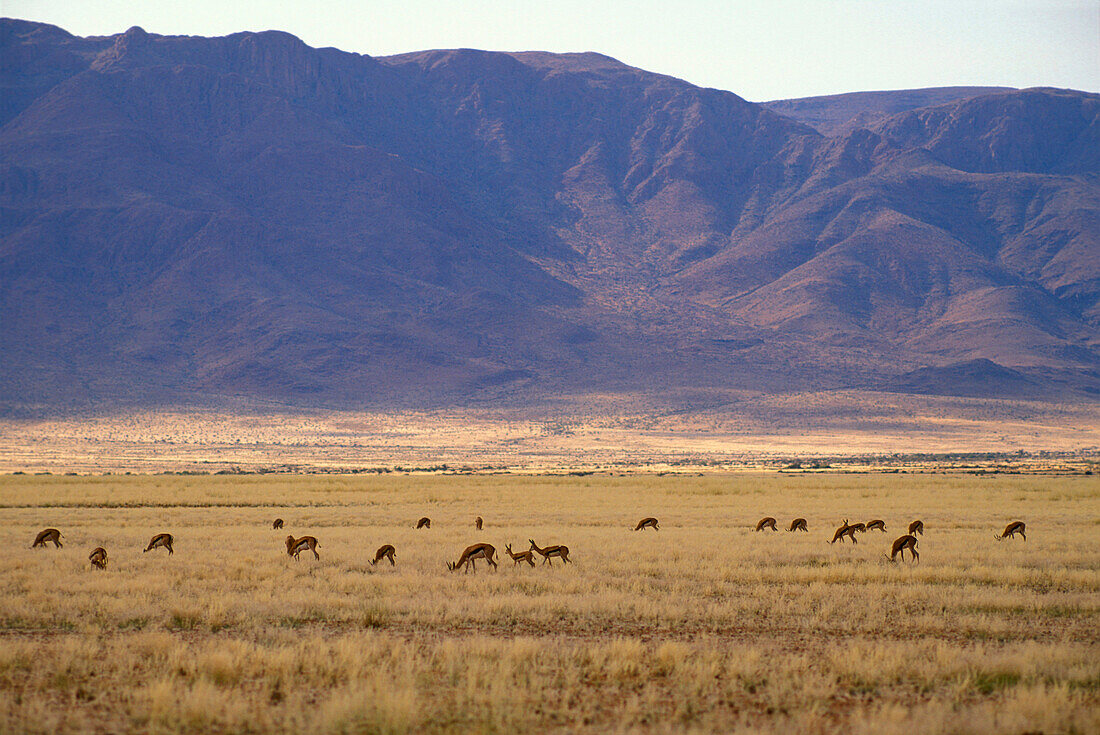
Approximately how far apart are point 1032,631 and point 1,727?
1128cm

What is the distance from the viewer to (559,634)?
1328 centimetres

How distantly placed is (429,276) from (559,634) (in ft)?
490

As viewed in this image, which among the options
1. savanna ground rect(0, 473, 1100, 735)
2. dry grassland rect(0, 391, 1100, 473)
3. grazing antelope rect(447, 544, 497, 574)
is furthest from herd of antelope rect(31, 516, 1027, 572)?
dry grassland rect(0, 391, 1100, 473)

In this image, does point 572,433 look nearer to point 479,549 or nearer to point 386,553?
point 386,553

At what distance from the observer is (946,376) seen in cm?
12700

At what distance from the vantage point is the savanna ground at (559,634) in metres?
9.55

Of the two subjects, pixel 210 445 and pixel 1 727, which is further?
pixel 210 445

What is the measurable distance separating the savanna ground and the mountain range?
9958 centimetres

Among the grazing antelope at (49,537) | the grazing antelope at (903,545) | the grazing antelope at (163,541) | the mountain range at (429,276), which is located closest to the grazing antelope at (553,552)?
the grazing antelope at (903,545)

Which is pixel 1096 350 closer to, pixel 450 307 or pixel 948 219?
pixel 948 219

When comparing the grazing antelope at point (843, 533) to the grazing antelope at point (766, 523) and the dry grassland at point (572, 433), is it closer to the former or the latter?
the grazing antelope at point (766, 523)

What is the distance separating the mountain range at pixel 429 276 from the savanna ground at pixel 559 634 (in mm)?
99583

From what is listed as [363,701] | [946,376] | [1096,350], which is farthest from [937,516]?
[1096,350]

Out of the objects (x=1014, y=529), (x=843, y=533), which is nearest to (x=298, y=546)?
(x=843, y=533)
